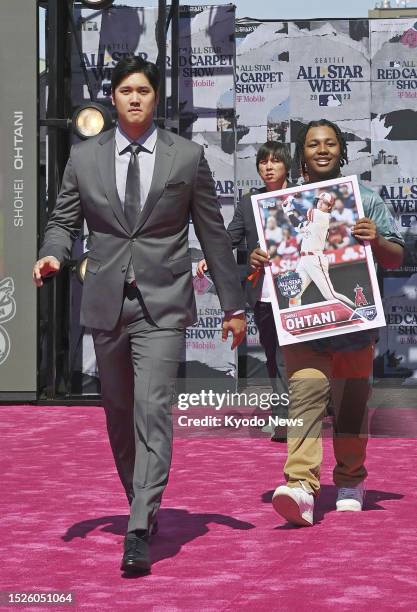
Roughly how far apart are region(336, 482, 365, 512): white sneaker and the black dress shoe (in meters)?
1.37

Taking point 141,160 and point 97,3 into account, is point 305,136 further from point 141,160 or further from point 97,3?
point 97,3

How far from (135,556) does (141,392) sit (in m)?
0.58

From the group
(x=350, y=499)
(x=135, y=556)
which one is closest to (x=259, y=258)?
(x=350, y=499)

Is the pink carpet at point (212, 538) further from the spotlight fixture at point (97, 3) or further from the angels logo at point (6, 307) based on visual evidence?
the spotlight fixture at point (97, 3)

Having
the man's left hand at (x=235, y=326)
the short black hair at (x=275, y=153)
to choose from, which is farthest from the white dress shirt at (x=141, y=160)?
the short black hair at (x=275, y=153)

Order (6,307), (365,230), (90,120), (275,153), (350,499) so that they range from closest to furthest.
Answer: (365,230), (350,499), (275,153), (90,120), (6,307)

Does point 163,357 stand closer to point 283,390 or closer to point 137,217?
point 137,217

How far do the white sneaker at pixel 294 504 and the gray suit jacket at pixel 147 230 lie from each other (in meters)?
0.82

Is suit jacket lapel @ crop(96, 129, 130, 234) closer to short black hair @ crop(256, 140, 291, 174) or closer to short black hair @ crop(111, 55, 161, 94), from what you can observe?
short black hair @ crop(111, 55, 161, 94)

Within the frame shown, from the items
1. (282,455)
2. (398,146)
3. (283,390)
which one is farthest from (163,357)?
(398,146)

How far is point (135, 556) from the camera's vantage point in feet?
13.8

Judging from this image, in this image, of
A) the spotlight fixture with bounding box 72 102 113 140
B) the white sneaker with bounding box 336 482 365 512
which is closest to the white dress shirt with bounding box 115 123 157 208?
the white sneaker with bounding box 336 482 365 512

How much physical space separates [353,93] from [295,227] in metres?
6.08

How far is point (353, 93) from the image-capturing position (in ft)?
36.6
